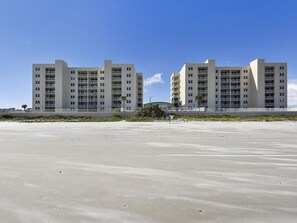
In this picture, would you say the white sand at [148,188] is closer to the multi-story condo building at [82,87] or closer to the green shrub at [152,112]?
the green shrub at [152,112]

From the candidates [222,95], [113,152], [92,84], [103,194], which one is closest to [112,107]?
[92,84]

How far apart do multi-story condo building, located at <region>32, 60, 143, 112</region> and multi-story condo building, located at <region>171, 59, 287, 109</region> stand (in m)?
22.5

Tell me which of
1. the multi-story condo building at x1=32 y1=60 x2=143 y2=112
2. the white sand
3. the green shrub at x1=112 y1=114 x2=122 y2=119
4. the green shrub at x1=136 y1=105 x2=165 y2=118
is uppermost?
the multi-story condo building at x1=32 y1=60 x2=143 y2=112

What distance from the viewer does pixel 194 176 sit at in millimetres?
5742

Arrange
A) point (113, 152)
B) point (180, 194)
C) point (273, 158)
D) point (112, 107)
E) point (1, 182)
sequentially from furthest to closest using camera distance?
point (112, 107) → point (113, 152) → point (273, 158) → point (1, 182) → point (180, 194)

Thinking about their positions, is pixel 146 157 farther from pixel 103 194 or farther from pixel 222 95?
pixel 222 95

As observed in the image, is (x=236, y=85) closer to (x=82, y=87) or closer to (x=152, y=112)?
(x=152, y=112)

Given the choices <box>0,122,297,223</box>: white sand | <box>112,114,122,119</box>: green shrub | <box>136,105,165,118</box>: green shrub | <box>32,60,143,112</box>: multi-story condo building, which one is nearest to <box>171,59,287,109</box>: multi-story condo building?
<box>32,60,143,112</box>: multi-story condo building

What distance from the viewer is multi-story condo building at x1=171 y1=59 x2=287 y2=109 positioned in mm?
72750

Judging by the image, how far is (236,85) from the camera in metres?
77.1

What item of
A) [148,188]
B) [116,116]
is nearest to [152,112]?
[116,116]

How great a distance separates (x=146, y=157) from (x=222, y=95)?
74773 millimetres

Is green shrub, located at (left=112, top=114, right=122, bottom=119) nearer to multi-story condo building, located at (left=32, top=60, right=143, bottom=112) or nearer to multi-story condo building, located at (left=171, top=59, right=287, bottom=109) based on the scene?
multi-story condo building, located at (left=32, top=60, right=143, bottom=112)

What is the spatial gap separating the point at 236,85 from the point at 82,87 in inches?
2382
